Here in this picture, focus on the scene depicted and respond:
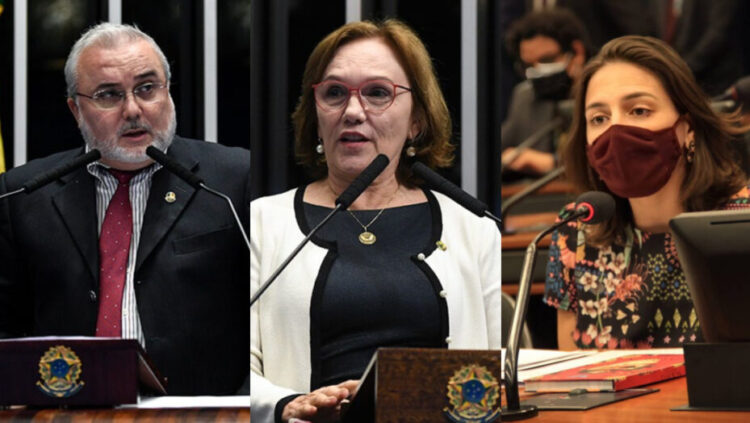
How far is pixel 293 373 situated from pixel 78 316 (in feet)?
2.31

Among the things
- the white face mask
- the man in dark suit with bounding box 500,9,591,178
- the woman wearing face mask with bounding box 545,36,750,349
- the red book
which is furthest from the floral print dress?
the white face mask

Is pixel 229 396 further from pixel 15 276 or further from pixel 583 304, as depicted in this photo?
pixel 583 304

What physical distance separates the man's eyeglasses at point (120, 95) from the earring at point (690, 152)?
148 cm

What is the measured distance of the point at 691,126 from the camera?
287cm

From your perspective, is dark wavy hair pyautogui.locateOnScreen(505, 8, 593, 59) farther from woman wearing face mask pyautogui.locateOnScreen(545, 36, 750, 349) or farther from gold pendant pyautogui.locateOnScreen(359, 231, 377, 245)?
gold pendant pyautogui.locateOnScreen(359, 231, 377, 245)

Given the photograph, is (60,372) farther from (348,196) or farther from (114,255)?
(348,196)

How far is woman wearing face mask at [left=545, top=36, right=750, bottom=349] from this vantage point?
111 inches

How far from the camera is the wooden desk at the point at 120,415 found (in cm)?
229

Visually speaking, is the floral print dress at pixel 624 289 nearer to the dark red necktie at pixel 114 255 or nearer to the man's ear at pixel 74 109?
the dark red necktie at pixel 114 255

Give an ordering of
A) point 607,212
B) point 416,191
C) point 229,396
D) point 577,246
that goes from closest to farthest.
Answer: point 607,212, point 416,191, point 229,396, point 577,246

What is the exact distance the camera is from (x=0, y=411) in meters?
2.37

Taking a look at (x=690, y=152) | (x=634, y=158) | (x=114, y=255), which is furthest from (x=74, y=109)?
(x=690, y=152)

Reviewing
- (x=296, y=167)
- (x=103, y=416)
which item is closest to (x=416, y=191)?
(x=296, y=167)

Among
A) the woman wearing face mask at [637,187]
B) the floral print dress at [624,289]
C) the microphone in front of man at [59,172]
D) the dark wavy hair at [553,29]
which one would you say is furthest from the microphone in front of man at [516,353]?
the microphone in front of man at [59,172]
